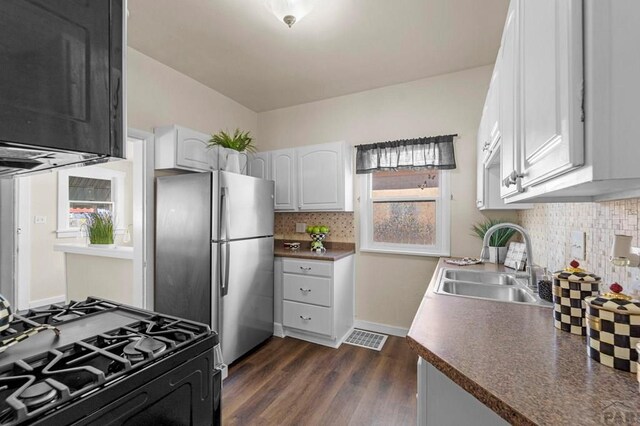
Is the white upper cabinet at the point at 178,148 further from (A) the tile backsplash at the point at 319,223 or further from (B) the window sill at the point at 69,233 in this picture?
(B) the window sill at the point at 69,233

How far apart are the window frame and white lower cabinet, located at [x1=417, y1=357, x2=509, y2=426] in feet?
15.9

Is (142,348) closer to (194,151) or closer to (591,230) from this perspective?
(591,230)

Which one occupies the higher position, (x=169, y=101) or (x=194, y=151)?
(x=169, y=101)

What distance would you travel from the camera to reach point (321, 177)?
321 cm

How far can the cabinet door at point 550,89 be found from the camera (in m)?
0.58

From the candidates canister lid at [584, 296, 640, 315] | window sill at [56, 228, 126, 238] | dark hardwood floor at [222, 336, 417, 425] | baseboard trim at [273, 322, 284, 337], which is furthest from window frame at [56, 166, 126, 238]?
canister lid at [584, 296, 640, 315]

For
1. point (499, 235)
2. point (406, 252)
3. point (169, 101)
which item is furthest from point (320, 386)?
point (169, 101)

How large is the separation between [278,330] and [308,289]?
0.60m

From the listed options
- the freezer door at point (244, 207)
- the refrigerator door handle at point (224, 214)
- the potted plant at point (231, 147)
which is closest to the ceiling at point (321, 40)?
the potted plant at point (231, 147)

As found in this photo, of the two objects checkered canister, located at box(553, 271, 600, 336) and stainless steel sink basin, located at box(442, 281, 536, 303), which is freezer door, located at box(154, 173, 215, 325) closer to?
stainless steel sink basin, located at box(442, 281, 536, 303)

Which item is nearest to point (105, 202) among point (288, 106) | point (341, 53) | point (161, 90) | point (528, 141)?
point (161, 90)

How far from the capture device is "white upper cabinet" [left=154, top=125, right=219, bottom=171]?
8.45ft

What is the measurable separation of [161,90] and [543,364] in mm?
3273

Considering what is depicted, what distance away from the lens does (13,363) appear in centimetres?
71
